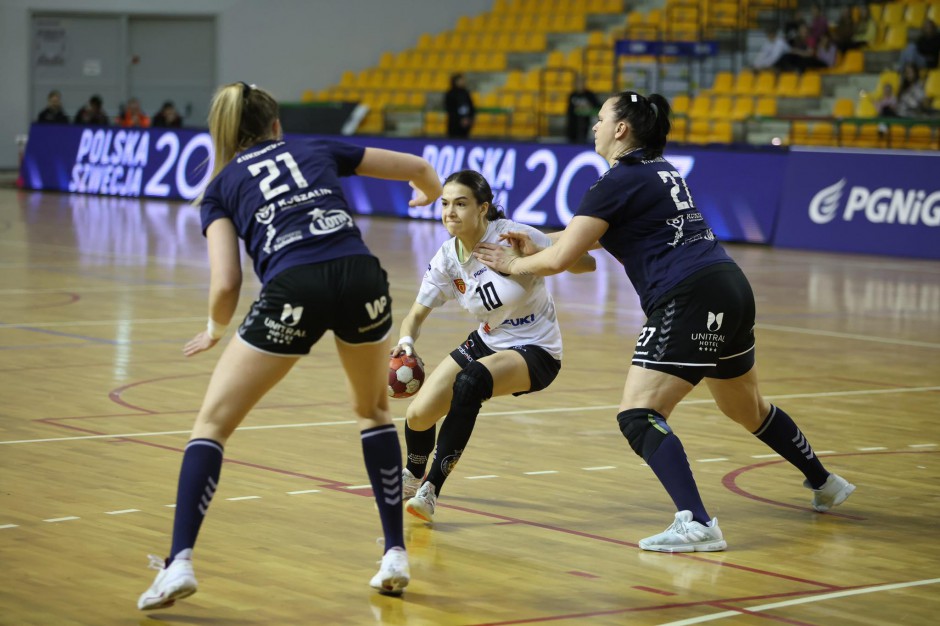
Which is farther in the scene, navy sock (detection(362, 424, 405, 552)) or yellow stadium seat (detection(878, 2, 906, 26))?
yellow stadium seat (detection(878, 2, 906, 26))

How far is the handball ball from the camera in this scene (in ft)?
22.1

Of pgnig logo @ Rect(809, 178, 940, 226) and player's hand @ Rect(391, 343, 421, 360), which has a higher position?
player's hand @ Rect(391, 343, 421, 360)

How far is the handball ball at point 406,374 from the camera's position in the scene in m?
6.75

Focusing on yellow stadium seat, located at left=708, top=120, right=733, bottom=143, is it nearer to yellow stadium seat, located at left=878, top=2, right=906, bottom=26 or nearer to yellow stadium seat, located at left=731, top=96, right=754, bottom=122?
yellow stadium seat, located at left=731, top=96, right=754, bottom=122

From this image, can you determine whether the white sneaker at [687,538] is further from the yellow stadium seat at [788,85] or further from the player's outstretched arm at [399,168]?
the yellow stadium seat at [788,85]

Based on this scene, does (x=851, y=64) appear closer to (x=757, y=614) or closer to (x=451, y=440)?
(x=451, y=440)

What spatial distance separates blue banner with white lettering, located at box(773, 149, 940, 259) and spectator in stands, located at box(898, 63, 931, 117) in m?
3.25

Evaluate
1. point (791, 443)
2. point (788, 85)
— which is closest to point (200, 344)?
point (791, 443)

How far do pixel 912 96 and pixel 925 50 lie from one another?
1.52 metres

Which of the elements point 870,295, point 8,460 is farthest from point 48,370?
point 870,295

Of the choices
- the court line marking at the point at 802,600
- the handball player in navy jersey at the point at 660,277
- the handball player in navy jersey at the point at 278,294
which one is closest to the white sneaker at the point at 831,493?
the handball player in navy jersey at the point at 660,277

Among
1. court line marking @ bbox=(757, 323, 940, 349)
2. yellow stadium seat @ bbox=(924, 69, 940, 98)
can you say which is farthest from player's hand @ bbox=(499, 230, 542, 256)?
yellow stadium seat @ bbox=(924, 69, 940, 98)

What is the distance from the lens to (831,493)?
6.86 m

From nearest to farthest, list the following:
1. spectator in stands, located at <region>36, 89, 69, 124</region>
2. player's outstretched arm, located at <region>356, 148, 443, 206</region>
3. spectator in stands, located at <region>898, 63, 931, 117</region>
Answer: player's outstretched arm, located at <region>356, 148, 443, 206</region> → spectator in stands, located at <region>898, 63, 931, 117</region> → spectator in stands, located at <region>36, 89, 69, 124</region>
